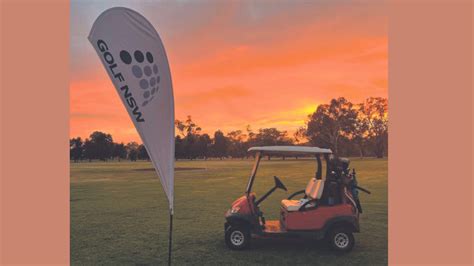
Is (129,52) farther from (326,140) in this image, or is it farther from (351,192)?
(326,140)

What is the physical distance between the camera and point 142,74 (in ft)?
16.8

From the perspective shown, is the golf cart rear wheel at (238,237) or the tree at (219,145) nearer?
the golf cart rear wheel at (238,237)

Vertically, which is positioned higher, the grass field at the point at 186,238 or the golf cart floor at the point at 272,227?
the golf cart floor at the point at 272,227

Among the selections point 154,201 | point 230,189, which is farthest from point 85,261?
point 230,189

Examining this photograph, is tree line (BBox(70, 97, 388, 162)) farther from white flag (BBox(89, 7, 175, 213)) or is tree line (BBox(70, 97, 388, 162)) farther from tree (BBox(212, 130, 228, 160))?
white flag (BBox(89, 7, 175, 213))

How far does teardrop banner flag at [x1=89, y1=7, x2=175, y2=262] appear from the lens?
16.1ft

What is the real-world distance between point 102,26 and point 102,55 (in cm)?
33

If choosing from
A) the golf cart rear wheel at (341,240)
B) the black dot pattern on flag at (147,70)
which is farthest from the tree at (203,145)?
the black dot pattern on flag at (147,70)

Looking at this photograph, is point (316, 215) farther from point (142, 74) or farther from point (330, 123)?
point (330, 123)

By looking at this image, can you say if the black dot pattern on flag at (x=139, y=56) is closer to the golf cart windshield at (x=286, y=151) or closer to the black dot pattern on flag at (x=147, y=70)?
the black dot pattern on flag at (x=147, y=70)

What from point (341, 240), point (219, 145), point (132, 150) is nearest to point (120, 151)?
→ point (132, 150)

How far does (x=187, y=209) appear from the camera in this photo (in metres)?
10.1

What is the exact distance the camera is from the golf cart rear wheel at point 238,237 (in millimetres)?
6277

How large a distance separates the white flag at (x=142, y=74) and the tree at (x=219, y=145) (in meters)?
28.3
